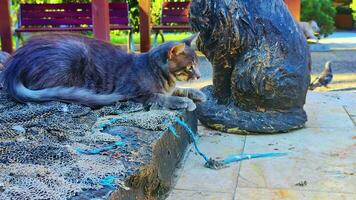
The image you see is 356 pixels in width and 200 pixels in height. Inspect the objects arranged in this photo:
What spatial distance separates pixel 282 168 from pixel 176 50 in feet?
3.76

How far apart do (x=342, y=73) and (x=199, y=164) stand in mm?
5855

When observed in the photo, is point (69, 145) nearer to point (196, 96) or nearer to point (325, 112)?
point (196, 96)

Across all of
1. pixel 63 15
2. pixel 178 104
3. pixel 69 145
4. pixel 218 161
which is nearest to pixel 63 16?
pixel 63 15

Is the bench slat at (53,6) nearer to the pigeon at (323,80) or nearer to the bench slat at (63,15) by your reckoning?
the bench slat at (63,15)

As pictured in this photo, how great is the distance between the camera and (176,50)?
3.60 meters

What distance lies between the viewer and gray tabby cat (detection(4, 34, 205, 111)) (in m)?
3.47

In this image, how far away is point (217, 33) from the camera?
407cm

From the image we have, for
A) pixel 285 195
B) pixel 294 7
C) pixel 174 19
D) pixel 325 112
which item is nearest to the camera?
pixel 285 195

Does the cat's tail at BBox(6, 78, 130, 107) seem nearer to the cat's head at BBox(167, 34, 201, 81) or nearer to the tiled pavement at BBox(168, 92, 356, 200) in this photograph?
the cat's head at BBox(167, 34, 201, 81)

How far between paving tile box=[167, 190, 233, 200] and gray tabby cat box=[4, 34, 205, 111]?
0.80 m

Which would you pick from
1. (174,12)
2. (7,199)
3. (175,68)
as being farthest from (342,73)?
(7,199)

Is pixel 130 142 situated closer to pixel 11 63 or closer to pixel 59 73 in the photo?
pixel 59 73

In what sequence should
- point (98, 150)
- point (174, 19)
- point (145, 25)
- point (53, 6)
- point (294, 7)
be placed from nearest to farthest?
point (98, 150)
point (294, 7)
point (145, 25)
point (53, 6)
point (174, 19)

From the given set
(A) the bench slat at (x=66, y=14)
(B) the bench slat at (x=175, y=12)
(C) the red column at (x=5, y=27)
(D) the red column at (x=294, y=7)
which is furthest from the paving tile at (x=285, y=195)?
(B) the bench slat at (x=175, y=12)
